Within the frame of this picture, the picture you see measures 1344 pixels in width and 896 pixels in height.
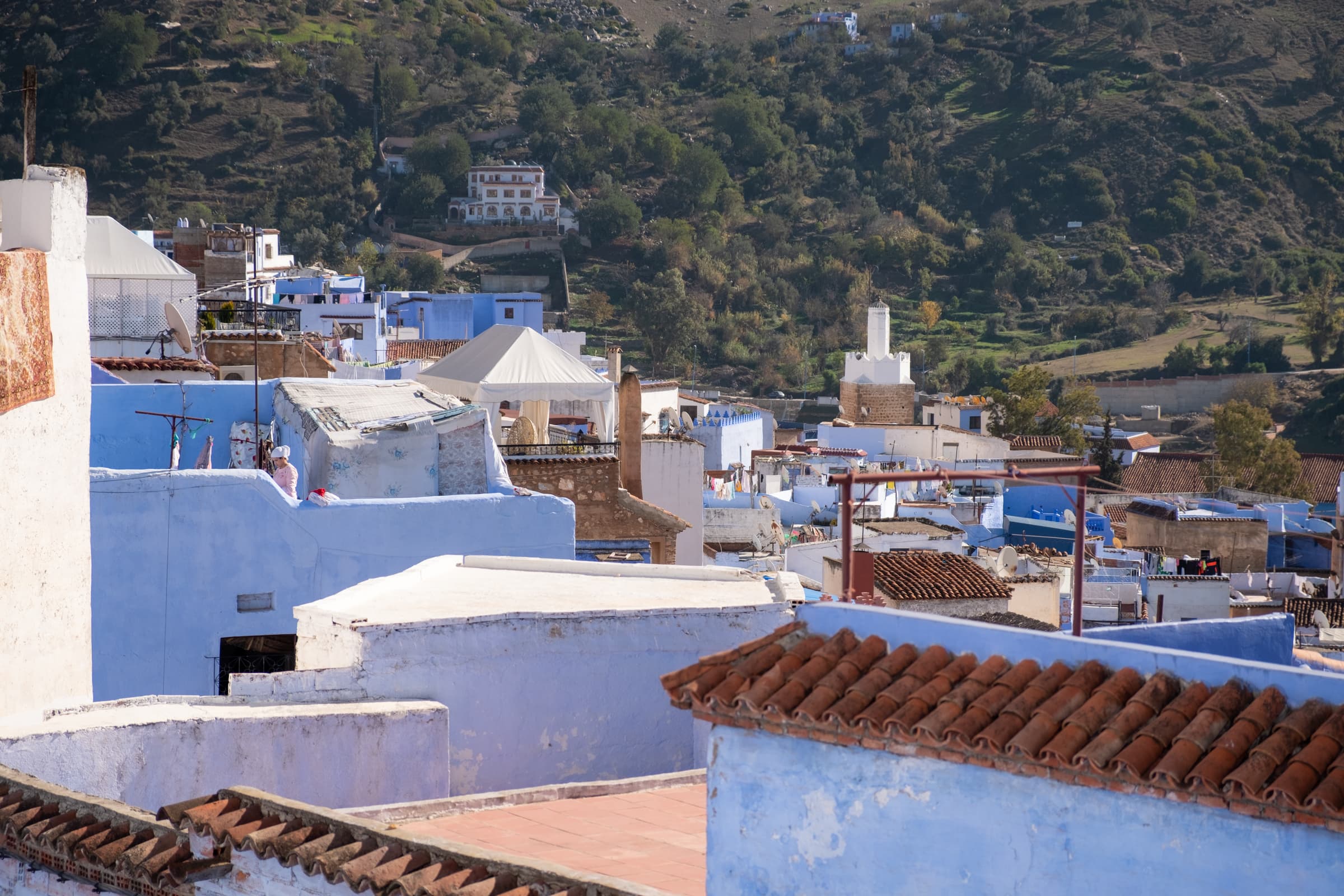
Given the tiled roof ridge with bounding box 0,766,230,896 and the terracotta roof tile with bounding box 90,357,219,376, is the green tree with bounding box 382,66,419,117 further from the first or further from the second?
the tiled roof ridge with bounding box 0,766,230,896

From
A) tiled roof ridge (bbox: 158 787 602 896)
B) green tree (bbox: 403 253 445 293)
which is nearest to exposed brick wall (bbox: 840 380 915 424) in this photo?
green tree (bbox: 403 253 445 293)

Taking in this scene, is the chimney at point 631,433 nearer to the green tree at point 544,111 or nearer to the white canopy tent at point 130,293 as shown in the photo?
the white canopy tent at point 130,293

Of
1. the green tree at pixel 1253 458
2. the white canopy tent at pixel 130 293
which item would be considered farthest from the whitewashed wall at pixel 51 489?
the green tree at pixel 1253 458

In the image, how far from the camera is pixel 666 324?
2965 inches

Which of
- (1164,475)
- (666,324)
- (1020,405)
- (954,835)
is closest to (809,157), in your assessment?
(666,324)

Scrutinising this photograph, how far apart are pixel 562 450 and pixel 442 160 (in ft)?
278

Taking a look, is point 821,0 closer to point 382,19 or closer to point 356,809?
point 382,19

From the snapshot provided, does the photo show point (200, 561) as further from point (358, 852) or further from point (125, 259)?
point (125, 259)

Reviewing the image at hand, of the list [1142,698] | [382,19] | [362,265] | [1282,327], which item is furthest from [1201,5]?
[1142,698]

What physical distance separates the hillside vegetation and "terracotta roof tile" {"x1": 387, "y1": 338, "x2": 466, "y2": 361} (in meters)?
34.5

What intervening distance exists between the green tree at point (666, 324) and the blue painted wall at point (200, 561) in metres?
64.2

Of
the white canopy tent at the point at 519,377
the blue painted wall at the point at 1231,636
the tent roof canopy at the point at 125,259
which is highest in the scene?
the tent roof canopy at the point at 125,259

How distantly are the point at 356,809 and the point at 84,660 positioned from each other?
2.30 meters

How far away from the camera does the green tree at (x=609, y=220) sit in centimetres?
9025
